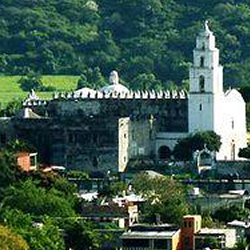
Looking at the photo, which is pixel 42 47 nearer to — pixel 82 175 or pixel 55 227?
pixel 82 175

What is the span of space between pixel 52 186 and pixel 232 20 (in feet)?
200

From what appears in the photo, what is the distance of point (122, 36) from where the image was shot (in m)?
147

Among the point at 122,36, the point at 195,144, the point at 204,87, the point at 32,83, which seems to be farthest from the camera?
the point at 122,36

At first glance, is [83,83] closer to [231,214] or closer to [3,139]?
[3,139]

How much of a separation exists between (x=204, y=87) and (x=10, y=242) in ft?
76.0

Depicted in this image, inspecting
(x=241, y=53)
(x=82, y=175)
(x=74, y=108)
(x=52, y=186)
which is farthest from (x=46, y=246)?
(x=241, y=53)

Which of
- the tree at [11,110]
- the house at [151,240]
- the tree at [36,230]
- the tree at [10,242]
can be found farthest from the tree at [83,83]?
the tree at [10,242]

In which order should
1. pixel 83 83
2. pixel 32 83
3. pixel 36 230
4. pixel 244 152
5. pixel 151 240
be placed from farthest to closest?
pixel 83 83 < pixel 32 83 < pixel 244 152 < pixel 36 230 < pixel 151 240

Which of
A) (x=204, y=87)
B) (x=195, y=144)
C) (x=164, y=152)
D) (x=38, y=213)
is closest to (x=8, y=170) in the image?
(x=38, y=213)

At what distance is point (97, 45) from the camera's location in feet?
474

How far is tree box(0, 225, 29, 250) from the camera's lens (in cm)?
7231

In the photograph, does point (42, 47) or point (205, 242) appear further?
point (42, 47)

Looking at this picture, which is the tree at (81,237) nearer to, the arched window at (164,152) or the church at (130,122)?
the church at (130,122)

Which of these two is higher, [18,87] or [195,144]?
[18,87]
